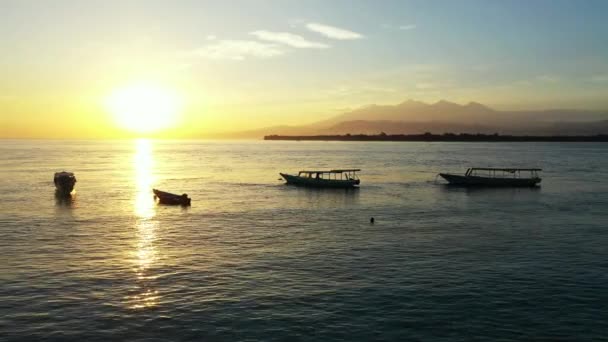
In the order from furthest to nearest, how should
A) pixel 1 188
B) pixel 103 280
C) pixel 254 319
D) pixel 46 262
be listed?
pixel 1 188 → pixel 46 262 → pixel 103 280 → pixel 254 319

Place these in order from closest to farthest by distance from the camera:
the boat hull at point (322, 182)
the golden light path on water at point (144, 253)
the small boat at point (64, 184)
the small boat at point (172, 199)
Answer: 1. the golden light path on water at point (144, 253)
2. the small boat at point (172, 199)
3. the small boat at point (64, 184)
4. the boat hull at point (322, 182)

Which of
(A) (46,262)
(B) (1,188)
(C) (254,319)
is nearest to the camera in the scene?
(C) (254,319)

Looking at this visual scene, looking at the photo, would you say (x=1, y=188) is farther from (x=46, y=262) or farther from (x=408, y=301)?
(x=408, y=301)

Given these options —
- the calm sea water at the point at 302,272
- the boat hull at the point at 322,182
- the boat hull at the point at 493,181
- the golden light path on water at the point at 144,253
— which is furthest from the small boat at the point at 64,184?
the boat hull at the point at 493,181

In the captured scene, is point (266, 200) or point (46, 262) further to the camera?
point (266, 200)

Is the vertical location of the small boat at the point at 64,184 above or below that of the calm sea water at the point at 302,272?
above

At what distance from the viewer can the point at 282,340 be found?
23.2 metres

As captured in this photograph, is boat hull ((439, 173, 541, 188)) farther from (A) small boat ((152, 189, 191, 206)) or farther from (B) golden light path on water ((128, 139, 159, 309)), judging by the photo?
(B) golden light path on water ((128, 139, 159, 309))

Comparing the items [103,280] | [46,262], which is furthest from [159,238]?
[103,280]

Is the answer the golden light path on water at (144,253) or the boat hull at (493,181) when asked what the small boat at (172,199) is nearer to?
the golden light path on water at (144,253)

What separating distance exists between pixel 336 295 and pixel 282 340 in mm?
6705

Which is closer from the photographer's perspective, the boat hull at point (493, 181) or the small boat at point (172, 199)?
the small boat at point (172, 199)

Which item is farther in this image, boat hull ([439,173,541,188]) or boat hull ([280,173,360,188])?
boat hull ([439,173,541,188])

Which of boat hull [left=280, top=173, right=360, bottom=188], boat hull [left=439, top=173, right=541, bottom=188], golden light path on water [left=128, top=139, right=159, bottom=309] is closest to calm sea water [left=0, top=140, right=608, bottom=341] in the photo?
golden light path on water [left=128, top=139, right=159, bottom=309]
